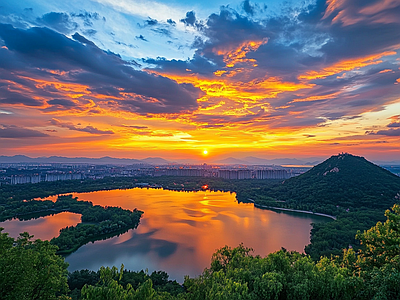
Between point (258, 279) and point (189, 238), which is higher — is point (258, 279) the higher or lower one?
the higher one

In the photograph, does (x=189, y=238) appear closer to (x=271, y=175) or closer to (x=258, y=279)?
(x=258, y=279)

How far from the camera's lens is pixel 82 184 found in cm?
4219

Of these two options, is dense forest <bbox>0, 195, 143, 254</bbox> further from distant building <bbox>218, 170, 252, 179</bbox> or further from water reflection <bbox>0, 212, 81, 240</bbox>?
distant building <bbox>218, 170, 252, 179</bbox>

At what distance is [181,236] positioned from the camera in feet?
53.4

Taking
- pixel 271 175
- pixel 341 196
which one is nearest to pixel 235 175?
pixel 271 175

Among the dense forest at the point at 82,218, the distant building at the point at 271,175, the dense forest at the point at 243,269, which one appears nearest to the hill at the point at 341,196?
the dense forest at the point at 243,269

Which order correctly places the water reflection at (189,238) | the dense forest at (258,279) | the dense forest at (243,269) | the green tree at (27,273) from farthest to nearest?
the water reflection at (189,238) → the dense forest at (243,269) → the dense forest at (258,279) → the green tree at (27,273)

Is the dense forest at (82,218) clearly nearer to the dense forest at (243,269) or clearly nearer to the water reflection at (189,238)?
the dense forest at (243,269)

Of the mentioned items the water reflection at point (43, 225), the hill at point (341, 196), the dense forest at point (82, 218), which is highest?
the hill at point (341, 196)

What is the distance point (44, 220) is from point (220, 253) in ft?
68.2

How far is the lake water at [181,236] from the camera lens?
1225cm

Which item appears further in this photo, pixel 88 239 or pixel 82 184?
pixel 82 184

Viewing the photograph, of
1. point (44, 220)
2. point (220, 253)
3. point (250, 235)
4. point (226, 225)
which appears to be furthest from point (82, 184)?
point (220, 253)

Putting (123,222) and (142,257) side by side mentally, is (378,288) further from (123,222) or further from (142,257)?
(123,222)
